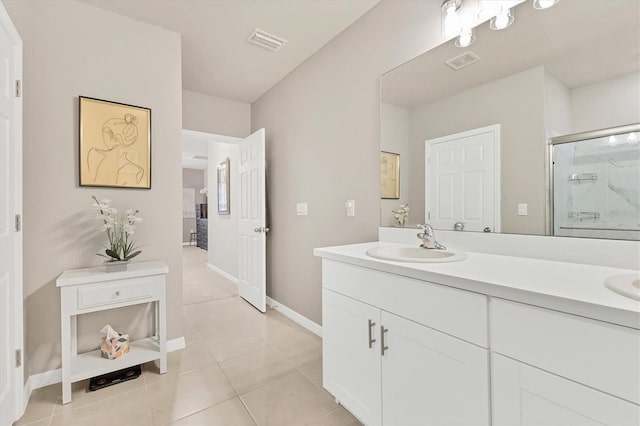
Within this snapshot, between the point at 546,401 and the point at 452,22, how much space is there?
1758mm

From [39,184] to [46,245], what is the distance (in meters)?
0.41

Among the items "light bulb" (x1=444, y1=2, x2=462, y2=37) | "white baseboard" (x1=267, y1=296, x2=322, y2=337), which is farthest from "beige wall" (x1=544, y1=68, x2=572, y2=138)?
"white baseboard" (x1=267, y1=296, x2=322, y2=337)

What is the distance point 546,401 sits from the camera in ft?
2.47

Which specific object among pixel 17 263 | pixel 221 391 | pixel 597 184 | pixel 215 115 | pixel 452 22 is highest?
pixel 215 115

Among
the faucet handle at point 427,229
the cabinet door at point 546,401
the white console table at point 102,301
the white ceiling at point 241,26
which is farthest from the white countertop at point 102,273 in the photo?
the cabinet door at point 546,401

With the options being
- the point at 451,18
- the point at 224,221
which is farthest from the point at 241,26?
the point at 224,221

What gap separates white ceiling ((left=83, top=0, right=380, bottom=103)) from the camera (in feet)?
6.64

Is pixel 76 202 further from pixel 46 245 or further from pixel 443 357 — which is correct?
pixel 443 357

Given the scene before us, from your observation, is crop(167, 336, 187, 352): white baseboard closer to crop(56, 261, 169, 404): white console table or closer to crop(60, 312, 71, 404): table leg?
crop(56, 261, 169, 404): white console table

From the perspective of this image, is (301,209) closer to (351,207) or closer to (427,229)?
(351,207)

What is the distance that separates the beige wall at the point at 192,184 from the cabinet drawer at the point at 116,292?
27.7 feet

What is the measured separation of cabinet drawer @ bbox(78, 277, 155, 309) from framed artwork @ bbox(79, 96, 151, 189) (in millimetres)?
741

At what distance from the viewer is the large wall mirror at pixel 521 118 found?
3.54 ft

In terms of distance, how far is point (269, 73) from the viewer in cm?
299
